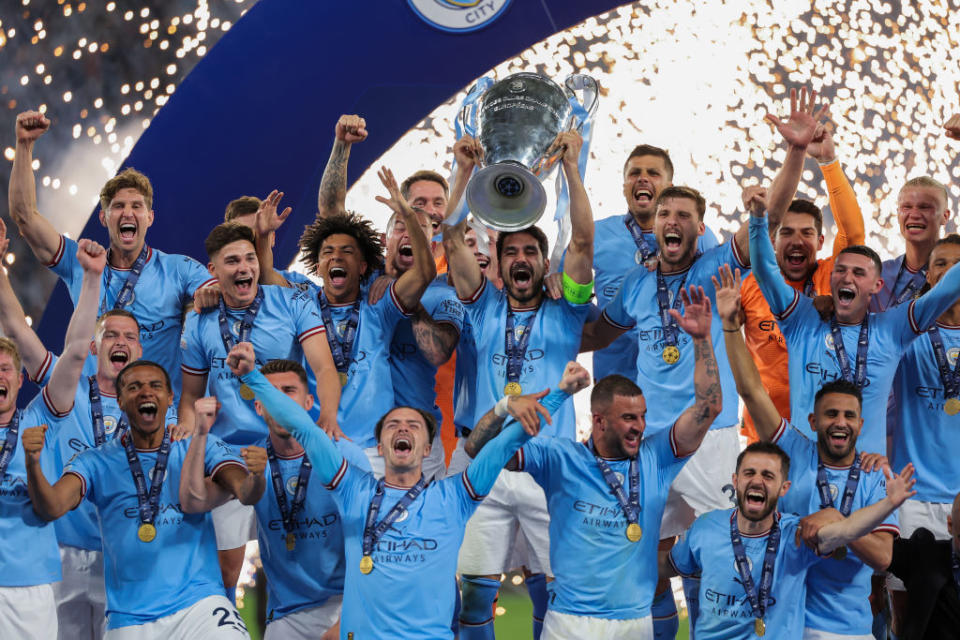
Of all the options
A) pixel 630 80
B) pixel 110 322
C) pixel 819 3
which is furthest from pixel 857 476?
pixel 819 3

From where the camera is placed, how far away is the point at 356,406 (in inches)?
195

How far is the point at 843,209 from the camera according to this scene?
5348 millimetres

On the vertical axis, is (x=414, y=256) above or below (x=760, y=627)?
above

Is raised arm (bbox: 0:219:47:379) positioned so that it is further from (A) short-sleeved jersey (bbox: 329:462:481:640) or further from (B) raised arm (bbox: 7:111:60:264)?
(A) short-sleeved jersey (bbox: 329:462:481:640)

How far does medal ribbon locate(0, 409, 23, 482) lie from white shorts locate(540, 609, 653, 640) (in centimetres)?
201

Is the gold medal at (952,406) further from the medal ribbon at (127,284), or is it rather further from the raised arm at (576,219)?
the medal ribbon at (127,284)

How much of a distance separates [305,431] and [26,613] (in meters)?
1.20

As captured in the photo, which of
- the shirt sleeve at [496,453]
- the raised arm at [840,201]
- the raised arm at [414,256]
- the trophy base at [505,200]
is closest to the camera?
the shirt sleeve at [496,453]

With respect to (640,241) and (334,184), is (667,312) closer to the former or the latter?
(640,241)

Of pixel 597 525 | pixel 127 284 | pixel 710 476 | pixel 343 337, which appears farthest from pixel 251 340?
pixel 710 476

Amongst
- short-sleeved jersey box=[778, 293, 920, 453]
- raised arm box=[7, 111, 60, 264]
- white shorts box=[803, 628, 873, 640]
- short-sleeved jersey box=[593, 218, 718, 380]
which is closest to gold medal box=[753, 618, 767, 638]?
white shorts box=[803, 628, 873, 640]

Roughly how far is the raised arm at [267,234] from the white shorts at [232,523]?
0.92 m

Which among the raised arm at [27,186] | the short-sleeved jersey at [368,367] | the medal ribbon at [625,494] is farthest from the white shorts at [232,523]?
the medal ribbon at [625,494]

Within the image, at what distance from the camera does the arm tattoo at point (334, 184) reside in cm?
546
